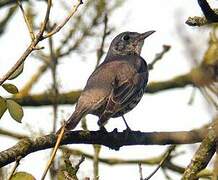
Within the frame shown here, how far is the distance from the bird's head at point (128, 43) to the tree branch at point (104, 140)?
148 inches

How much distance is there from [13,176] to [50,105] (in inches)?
210

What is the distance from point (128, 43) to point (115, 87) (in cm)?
219

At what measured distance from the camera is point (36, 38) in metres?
3.46

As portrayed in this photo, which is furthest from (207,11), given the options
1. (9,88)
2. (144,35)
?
(144,35)

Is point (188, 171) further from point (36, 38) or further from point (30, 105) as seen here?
point (30, 105)

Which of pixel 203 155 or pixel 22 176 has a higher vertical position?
pixel 22 176

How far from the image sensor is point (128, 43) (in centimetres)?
912

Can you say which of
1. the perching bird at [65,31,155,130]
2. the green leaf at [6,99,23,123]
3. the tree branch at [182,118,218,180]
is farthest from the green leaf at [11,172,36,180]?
the perching bird at [65,31,155,130]

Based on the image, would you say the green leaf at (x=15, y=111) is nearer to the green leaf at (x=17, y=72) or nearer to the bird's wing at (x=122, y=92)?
the green leaf at (x=17, y=72)

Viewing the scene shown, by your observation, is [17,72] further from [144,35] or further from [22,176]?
[144,35]

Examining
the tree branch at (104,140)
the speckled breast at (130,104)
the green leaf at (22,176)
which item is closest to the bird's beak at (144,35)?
the speckled breast at (130,104)

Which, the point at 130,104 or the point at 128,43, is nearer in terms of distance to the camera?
the point at 130,104

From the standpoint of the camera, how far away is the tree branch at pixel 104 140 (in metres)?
3.99

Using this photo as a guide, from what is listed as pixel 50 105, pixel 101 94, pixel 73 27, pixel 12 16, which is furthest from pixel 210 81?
pixel 12 16
